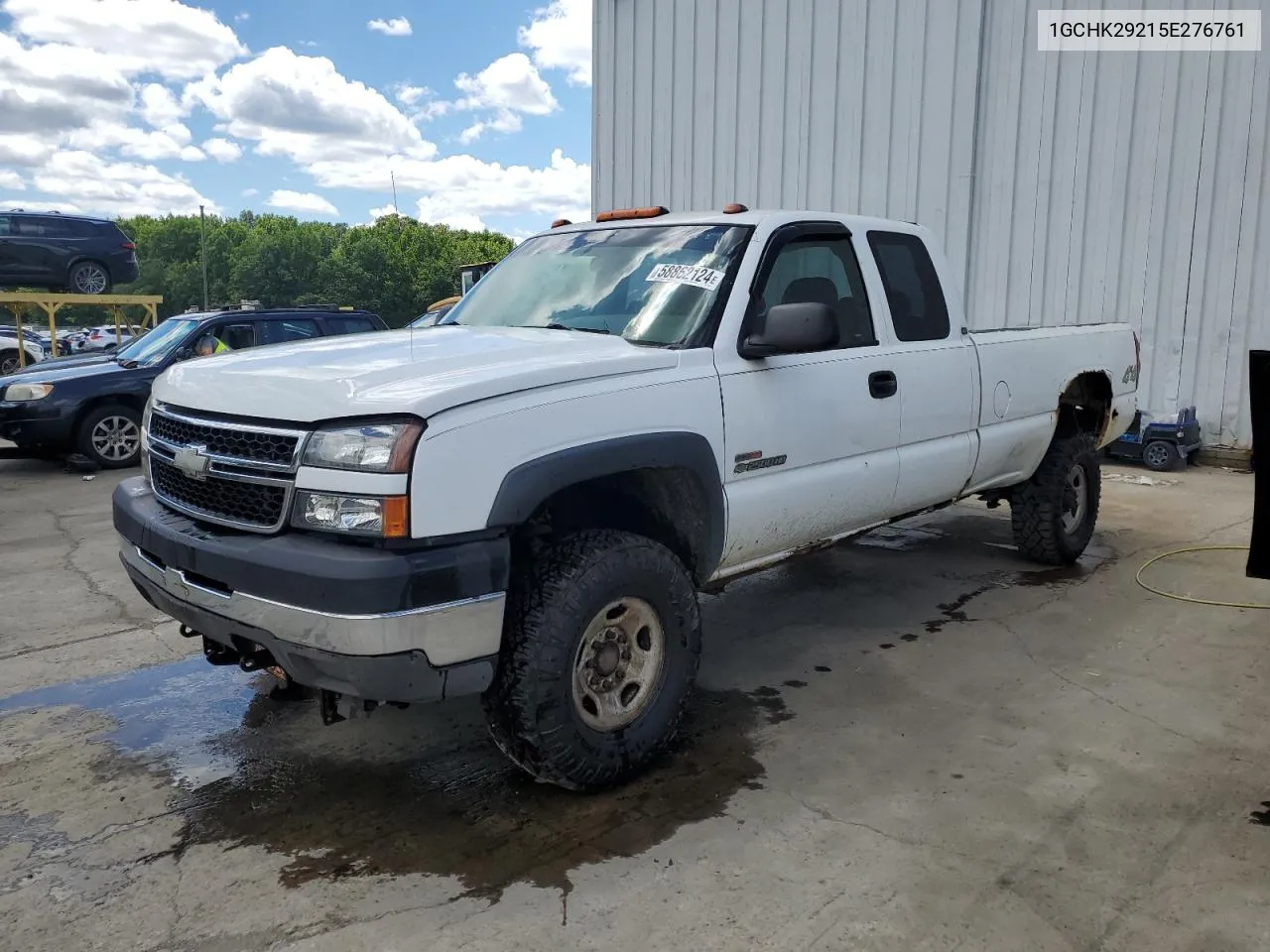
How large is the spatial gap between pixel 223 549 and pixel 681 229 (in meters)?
2.29

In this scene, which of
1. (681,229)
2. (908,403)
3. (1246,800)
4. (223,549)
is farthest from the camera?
(908,403)

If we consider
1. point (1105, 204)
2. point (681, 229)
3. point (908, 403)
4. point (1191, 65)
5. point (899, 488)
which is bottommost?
point (899, 488)

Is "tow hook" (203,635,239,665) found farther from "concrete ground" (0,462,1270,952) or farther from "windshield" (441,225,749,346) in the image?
"windshield" (441,225,749,346)

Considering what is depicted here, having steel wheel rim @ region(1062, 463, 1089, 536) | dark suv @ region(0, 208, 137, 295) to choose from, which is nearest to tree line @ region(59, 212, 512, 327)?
dark suv @ region(0, 208, 137, 295)

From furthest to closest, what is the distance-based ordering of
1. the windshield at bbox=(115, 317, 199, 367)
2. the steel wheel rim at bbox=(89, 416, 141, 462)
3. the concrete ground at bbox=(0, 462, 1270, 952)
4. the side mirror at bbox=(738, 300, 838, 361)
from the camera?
the windshield at bbox=(115, 317, 199, 367) → the steel wheel rim at bbox=(89, 416, 141, 462) → the side mirror at bbox=(738, 300, 838, 361) → the concrete ground at bbox=(0, 462, 1270, 952)

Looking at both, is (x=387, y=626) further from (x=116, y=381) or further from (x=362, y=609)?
(x=116, y=381)

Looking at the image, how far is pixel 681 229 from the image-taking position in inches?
165

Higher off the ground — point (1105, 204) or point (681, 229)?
point (1105, 204)

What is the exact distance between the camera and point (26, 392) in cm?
984

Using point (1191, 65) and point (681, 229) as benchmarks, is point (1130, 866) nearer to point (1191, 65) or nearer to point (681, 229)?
point (681, 229)

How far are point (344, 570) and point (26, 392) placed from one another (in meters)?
8.98

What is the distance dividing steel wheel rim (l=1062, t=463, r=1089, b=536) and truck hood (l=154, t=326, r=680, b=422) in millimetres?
3664

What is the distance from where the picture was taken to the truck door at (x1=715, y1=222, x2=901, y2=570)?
3.69 meters

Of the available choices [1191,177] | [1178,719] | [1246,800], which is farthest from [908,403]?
[1191,177]
